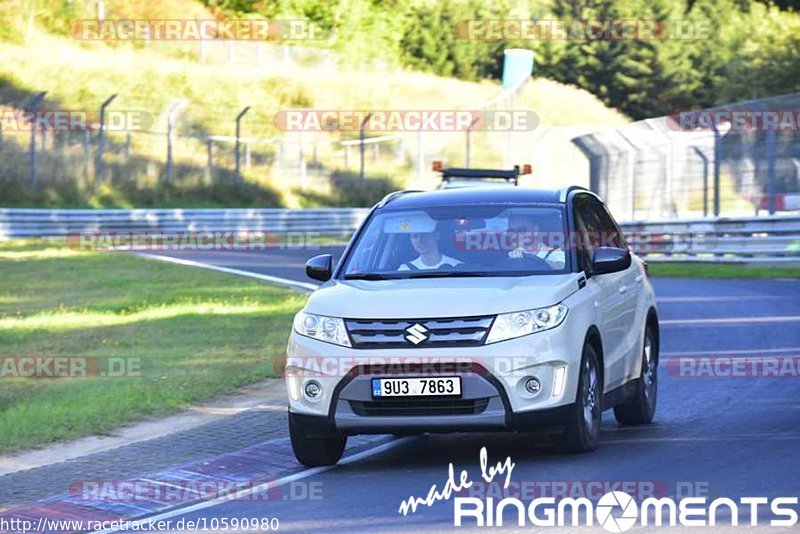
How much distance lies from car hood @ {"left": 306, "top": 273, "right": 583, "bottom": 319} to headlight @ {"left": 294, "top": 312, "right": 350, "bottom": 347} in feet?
0.15

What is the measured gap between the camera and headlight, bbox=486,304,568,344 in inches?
370

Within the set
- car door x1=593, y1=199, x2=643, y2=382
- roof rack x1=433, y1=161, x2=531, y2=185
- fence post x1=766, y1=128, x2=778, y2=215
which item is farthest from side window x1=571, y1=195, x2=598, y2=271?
fence post x1=766, y1=128, x2=778, y2=215

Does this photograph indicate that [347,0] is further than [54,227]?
Yes

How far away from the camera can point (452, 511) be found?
836 cm

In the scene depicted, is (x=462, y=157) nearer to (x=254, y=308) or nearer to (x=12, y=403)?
(x=254, y=308)

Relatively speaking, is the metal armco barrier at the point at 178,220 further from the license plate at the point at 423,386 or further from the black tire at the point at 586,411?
the license plate at the point at 423,386

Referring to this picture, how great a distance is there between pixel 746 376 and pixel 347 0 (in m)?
68.6

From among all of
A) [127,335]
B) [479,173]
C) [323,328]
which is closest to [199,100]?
[479,173]

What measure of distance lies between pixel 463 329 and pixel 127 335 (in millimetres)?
9683

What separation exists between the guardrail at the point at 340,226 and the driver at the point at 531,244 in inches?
779

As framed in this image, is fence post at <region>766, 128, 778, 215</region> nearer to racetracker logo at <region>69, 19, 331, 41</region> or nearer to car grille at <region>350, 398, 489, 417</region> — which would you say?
car grille at <region>350, 398, 489, 417</region>

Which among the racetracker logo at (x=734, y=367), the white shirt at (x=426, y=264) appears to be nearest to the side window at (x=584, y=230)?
the white shirt at (x=426, y=264)

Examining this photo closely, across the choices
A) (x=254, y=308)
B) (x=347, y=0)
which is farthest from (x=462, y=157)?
(x=254, y=308)

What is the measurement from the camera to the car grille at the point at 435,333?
9367 mm
